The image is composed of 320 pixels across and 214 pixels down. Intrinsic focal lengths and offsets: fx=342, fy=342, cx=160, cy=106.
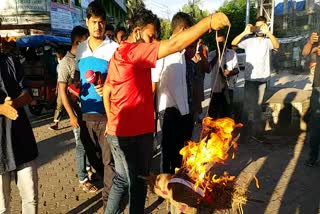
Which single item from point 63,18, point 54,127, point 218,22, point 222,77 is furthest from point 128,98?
point 63,18

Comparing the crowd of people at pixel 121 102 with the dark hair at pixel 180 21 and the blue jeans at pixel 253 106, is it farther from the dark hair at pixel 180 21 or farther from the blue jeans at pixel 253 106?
the blue jeans at pixel 253 106

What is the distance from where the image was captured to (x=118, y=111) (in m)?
3.08

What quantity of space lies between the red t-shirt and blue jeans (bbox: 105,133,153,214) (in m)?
0.09

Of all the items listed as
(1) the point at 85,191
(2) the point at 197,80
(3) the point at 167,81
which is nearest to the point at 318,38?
(2) the point at 197,80

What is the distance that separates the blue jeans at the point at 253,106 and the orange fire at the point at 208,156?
Result: 400cm

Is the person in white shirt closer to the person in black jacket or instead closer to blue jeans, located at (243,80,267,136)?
the person in black jacket

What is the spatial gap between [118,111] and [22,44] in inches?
374

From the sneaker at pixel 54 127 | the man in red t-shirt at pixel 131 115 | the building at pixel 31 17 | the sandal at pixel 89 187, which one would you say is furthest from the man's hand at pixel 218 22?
the building at pixel 31 17

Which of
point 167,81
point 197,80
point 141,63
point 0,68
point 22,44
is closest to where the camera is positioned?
point 141,63

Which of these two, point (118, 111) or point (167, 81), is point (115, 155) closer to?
point (118, 111)

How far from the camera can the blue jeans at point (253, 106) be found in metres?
6.62

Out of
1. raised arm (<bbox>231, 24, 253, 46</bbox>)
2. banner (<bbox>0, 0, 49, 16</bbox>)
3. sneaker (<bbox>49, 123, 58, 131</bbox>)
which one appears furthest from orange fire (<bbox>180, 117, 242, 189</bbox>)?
banner (<bbox>0, 0, 49, 16</bbox>)

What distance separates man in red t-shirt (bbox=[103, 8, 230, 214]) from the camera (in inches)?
116

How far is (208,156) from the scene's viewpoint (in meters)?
2.64
